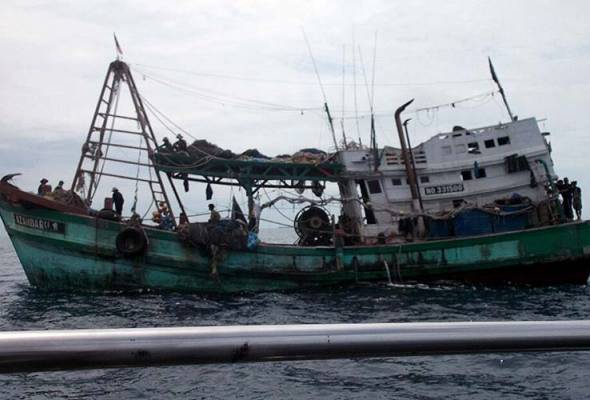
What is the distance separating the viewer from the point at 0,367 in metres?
1.02

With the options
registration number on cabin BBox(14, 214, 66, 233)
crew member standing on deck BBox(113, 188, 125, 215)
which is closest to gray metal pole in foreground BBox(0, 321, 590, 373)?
registration number on cabin BBox(14, 214, 66, 233)

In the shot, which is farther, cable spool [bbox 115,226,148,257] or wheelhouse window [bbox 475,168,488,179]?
wheelhouse window [bbox 475,168,488,179]

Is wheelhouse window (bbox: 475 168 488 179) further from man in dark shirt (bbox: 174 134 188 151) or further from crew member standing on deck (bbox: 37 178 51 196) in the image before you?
crew member standing on deck (bbox: 37 178 51 196)

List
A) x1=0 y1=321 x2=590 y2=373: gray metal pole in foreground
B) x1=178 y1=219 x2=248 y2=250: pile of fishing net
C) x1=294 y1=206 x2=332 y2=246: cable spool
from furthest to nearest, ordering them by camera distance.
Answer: x1=294 y1=206 x2=332 y2=246: cable spool < x1=178 y1=219 x2=248 y2=250: pile of fishing net < x1=0 y1=321 x2=590 y2=373: gray metal pole in foreground

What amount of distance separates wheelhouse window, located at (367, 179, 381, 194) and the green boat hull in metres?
2.32

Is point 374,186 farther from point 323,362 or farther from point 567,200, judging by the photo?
point 323,362

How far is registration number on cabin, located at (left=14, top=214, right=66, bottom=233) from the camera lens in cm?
1543

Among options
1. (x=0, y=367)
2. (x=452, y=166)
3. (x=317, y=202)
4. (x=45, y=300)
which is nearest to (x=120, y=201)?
(x=45, y=300)

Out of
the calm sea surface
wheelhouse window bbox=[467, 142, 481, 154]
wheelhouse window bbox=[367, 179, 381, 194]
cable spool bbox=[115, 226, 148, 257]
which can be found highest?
wheelhouse window bbox=[467, 142, 481, 154]

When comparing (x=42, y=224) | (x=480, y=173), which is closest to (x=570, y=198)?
(x=480, y=173)

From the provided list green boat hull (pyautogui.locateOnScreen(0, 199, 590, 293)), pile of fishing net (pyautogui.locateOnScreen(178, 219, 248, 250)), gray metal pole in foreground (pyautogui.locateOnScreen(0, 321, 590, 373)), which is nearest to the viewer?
gray metal pole in foreground (pyautogui.locateOnScreen(0, 321, 590, 373))

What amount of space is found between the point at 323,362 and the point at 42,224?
11.6 meters

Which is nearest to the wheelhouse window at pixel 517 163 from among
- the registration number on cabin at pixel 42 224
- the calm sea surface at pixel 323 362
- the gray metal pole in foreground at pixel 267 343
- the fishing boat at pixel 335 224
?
the fishing boat at pixel 335 224

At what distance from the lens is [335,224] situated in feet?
54.4
